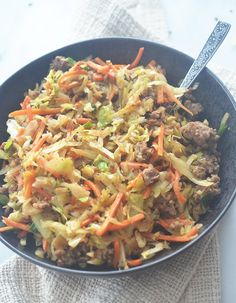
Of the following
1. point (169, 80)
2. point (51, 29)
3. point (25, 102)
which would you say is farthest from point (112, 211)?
point (51, 29)

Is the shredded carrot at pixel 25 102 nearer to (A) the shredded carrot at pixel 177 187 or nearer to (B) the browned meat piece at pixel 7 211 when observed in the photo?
Result: (B) the browned meat piece at pixel 7 211

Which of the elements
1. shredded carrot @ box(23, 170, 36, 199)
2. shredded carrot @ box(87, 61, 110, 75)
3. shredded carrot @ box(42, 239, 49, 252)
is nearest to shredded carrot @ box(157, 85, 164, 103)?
shredded carrot @ box(87, 61, 110, 75)

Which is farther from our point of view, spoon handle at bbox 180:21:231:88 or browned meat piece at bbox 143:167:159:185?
spoon handle at bbox 180:21:231:88

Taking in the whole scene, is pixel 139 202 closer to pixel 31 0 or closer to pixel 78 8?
pixel 78 8

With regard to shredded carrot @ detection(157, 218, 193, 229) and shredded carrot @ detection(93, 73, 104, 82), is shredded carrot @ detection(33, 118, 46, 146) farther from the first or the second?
shredded carrot @ detection(157, 218, 193, 229)

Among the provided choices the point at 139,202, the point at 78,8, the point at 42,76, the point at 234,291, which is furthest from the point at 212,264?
the point at 78,8

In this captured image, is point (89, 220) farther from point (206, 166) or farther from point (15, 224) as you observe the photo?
point (206, 166)
